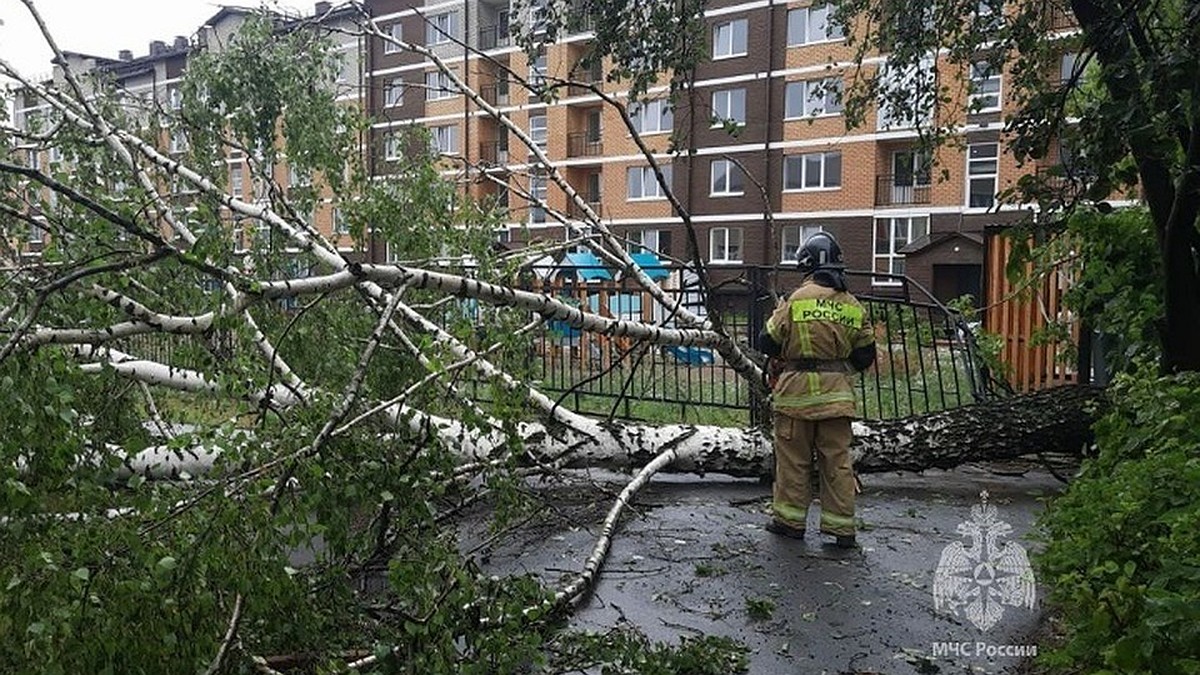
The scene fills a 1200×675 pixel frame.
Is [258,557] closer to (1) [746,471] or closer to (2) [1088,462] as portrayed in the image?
(2) [1088,462]

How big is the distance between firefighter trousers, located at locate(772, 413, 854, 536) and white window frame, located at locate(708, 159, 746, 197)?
2340 cm

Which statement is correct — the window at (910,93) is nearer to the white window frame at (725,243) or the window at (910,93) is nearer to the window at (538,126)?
the white window frame at (725,243)

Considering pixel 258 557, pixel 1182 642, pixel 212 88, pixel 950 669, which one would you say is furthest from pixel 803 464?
pixel 212 88

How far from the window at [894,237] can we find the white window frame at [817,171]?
1764 millimetres

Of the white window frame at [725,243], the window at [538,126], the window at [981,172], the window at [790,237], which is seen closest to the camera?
the window at [981,172]

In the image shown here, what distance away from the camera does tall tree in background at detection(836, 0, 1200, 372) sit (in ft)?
11.0

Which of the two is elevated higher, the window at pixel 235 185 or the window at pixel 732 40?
the window at pixel 732 40

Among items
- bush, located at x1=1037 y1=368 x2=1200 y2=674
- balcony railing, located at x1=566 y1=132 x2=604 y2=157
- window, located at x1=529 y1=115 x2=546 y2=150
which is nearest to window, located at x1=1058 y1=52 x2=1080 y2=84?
bush, located at x1=1037 y1=368 x2=1200 y2=674

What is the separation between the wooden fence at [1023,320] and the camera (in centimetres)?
784

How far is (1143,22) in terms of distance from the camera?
382 cm

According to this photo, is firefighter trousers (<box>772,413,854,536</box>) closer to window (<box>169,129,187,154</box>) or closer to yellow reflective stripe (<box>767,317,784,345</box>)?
yellow reflective stripe (<box>767,317,784,345</box>)

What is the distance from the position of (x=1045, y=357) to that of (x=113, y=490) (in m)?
7.56

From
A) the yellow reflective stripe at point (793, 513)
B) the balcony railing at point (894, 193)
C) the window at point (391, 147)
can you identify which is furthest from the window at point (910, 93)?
the balcony railing at point (894, 193)

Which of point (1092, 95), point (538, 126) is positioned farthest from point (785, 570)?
point (538, 126)
